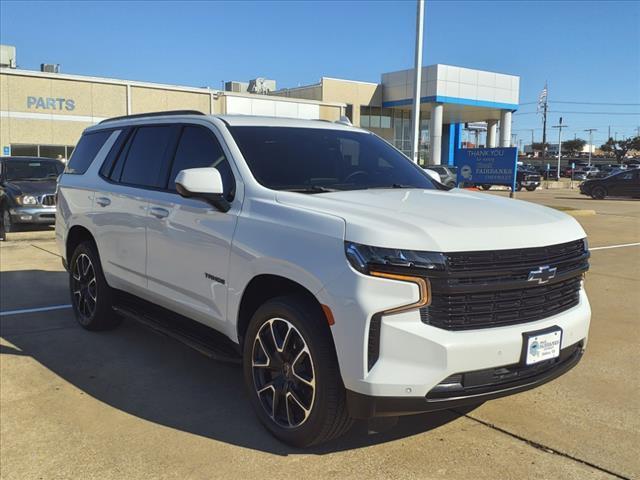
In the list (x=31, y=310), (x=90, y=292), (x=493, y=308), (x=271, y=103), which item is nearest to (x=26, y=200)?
(x=31, y=310)

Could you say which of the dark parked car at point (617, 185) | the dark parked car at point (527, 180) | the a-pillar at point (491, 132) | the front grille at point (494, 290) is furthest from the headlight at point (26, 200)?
the a-pillar at point (491, 132)

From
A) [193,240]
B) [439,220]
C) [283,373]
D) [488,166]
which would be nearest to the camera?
[439,220]

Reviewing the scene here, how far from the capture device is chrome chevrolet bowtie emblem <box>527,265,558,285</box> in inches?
126

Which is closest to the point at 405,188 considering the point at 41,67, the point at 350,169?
the point at 350,169

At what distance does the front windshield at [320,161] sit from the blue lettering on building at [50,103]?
30957 millimetres

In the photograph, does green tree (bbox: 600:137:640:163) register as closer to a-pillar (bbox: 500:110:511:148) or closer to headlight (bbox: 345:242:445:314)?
a-pillar (bbox: 500:110:511:148)

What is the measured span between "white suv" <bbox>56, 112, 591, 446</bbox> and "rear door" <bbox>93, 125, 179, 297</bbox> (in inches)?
1.0

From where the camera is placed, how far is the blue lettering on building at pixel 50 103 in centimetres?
3139

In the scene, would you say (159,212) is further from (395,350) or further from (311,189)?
(395,350)

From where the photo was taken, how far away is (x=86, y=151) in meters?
6.24

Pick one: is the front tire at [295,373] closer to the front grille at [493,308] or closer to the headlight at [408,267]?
the headlight at [408,267]

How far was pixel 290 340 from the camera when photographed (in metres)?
3.45

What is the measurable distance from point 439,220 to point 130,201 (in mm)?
2848

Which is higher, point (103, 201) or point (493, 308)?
point (103, 201)
